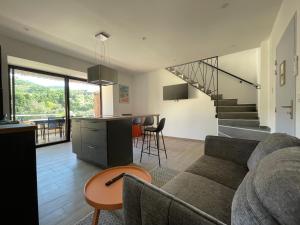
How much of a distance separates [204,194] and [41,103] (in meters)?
4.90

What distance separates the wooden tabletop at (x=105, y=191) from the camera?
3.63 feet

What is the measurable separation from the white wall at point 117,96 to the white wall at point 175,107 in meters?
0.18

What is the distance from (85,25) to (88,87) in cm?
314

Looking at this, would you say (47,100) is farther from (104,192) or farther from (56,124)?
(104,192)

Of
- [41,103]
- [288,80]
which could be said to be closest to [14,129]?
[288,80]

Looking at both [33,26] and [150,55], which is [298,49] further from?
[33,26]

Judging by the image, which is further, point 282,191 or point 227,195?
point 227,195

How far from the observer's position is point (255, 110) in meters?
4.41

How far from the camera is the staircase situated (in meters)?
3.43

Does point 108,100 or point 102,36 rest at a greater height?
point 102,36

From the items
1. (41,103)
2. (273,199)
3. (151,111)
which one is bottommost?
(273,199)

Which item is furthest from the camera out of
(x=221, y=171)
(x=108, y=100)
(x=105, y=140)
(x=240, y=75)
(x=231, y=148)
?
(x=108, y=100)

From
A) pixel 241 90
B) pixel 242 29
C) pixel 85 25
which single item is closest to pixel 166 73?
pixel 241 90

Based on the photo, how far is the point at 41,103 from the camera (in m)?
4.38
